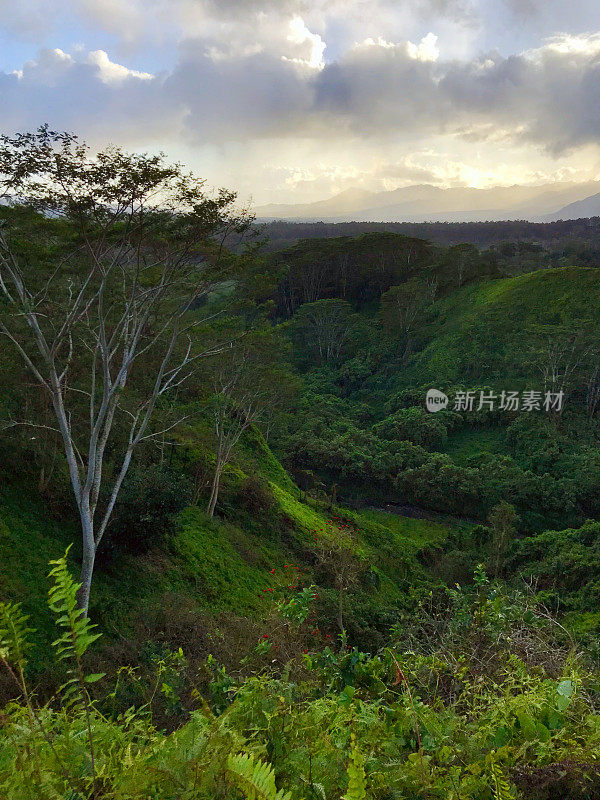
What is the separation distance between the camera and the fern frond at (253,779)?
0.93 metres

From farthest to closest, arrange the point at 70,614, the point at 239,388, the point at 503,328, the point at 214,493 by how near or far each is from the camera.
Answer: the point at 503,328 → the point at 239,388 → the point at 214,493 → the point at 70,614

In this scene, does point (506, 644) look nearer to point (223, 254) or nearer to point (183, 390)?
point (223, 254)

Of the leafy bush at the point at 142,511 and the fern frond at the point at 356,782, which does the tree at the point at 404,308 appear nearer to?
the leafy bush at the point at 142,511

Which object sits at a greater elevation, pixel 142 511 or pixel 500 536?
pixel 142 511

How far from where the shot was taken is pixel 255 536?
15.4 metres

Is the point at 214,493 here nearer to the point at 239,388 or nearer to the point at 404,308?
the point at 239,388

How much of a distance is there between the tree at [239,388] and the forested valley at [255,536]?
15 centimetres

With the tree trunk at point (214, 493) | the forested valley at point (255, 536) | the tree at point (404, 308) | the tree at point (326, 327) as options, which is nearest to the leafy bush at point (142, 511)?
the forested valley at point (255, 536)

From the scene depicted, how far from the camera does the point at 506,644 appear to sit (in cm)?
244

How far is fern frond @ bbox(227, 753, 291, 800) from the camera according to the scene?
0.93m

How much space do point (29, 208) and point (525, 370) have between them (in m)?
31.2

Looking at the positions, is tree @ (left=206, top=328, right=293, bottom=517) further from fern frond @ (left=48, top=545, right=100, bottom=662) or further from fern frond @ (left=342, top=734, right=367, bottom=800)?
fern frond @ (left=342, top=734, right=367, bottom=800)

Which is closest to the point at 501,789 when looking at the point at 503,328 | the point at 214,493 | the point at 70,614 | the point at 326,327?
the point at 70,614

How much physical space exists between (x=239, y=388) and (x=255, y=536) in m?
4.60
